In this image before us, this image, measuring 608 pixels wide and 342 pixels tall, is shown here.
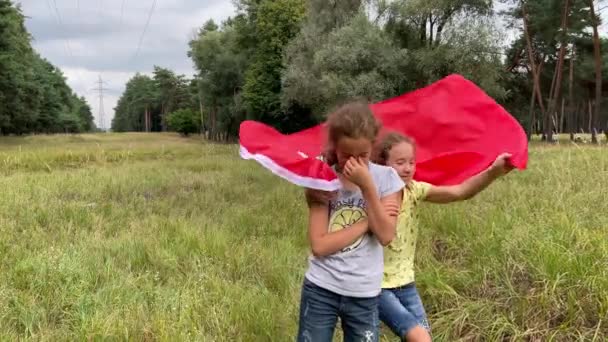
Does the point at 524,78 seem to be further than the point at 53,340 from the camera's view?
Yes

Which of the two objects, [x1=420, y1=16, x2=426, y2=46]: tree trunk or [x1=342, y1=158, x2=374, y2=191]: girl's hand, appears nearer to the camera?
[x1=342, y1=158, x2=374, y2=191]: girl's hand

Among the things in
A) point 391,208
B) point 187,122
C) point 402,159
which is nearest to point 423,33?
point 402,159

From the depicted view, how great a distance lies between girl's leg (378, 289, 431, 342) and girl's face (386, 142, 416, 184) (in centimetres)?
63

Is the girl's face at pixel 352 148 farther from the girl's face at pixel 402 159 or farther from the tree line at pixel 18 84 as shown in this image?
the tree line at pixel 18 84

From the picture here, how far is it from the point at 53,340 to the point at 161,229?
3686mm

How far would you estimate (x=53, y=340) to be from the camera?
154 inches

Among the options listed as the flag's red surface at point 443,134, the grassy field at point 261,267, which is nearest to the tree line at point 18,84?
the grassy field at point 261,267

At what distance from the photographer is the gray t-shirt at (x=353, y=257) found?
2.40m

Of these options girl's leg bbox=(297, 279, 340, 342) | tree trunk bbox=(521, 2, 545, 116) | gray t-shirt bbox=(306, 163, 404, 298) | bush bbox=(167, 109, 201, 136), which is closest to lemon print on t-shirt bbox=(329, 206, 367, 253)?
gray t-shirt bbox=(306, 163, 404, 298)

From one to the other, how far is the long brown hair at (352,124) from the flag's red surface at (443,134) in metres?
0.58

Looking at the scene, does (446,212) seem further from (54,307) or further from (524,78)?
(524,78)

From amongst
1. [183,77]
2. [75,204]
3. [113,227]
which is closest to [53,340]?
[113,227]

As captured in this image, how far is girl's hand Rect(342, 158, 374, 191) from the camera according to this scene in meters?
2.21

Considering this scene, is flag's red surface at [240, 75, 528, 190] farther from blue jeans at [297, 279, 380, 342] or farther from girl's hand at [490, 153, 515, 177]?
blue jeans at [297, 279, 380, 342]
